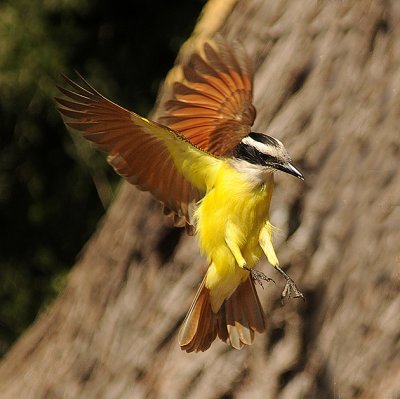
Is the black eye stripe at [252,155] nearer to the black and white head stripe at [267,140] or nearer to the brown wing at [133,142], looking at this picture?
the black and white head stripe at [267,140]

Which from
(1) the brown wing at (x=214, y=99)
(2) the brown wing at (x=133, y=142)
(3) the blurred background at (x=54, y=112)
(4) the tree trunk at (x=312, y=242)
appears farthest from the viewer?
(3) the blurred background at (x=54, y=112)

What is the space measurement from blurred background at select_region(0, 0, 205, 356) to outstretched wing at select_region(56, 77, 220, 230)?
2.13 m

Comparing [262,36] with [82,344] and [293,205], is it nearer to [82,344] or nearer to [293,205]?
[293,205]

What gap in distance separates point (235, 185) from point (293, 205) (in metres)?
0.67

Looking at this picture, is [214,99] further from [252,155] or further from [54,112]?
[54,112]

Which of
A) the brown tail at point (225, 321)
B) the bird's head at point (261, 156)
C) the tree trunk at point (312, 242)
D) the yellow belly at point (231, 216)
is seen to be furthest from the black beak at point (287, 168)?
the tree trunk at point (312, 242)

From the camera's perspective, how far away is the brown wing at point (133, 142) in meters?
2.12

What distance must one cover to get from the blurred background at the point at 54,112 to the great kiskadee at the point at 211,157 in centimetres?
209

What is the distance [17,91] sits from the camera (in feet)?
14.7

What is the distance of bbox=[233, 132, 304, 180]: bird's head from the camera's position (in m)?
2.20

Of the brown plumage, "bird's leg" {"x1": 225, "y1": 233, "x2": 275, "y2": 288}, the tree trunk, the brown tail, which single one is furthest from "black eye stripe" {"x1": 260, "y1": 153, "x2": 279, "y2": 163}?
the tree trunk

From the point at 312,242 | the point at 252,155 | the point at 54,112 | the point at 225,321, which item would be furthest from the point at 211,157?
the point at 54,112

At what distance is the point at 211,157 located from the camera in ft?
7.74

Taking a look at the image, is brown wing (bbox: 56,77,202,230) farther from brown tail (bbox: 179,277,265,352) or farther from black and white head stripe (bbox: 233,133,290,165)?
brown tail (bbox: 179,277,265,352)
